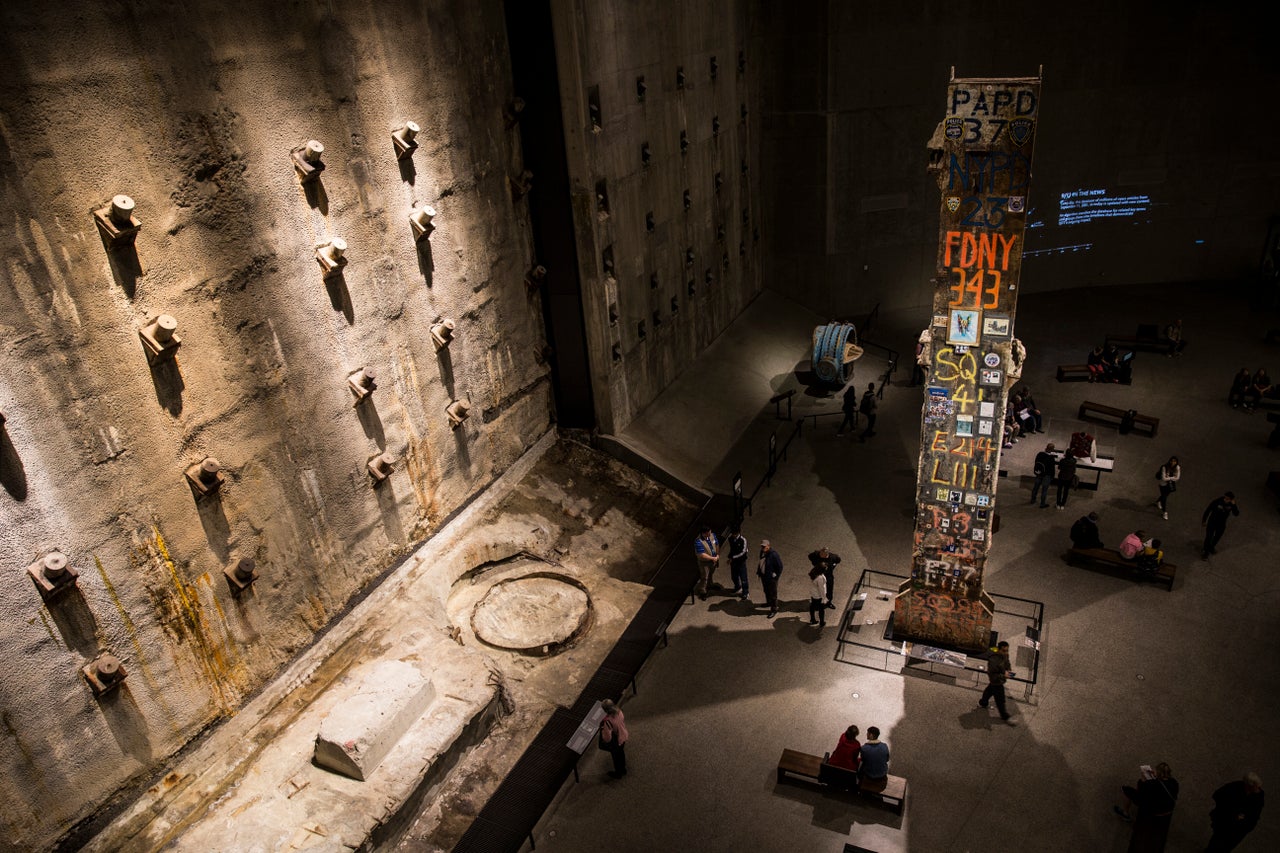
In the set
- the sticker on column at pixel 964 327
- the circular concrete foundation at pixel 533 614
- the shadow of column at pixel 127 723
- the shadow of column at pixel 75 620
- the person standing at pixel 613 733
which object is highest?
the sticker on column at pixel 964 327

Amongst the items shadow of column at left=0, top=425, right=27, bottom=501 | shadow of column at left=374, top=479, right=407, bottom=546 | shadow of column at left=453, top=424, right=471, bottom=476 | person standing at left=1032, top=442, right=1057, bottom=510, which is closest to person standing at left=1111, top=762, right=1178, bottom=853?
person standing at left=1032, top=442, right=1057, bottom=510

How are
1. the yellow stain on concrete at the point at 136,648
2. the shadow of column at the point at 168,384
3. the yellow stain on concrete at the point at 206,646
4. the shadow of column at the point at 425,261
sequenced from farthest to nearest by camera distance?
the shadow of column at the point at 425,261 < the yellow stain on concrete at the point at 206,646 < the shadow of column at the point at 168,384 < the yellow stain on concrete at the point at 136,648

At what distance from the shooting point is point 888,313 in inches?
1025

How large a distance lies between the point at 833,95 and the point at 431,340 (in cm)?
1470

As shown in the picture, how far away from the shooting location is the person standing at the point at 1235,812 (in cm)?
955

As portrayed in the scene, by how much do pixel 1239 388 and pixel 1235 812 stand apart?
12476mm

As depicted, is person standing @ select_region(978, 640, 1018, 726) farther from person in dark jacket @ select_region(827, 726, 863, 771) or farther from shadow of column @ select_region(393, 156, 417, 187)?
shadow of column @ select_region(393, 156, 417, 187)

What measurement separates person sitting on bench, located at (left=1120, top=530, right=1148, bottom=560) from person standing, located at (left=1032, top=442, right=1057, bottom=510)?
2020mm

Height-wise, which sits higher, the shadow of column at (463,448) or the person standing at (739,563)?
the shadow of column at (463,448)

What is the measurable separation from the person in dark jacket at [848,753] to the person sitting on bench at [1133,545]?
633 centimetres

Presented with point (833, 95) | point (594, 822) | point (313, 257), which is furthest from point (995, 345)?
point (833, 95)

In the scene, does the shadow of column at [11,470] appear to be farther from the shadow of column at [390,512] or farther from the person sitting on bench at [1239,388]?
the person sitting on bench at [1239,388]

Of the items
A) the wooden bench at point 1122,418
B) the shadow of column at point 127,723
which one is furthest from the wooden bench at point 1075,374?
the shadow of column at point 127,723

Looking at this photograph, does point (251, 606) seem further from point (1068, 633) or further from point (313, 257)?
point (1068, 633)
